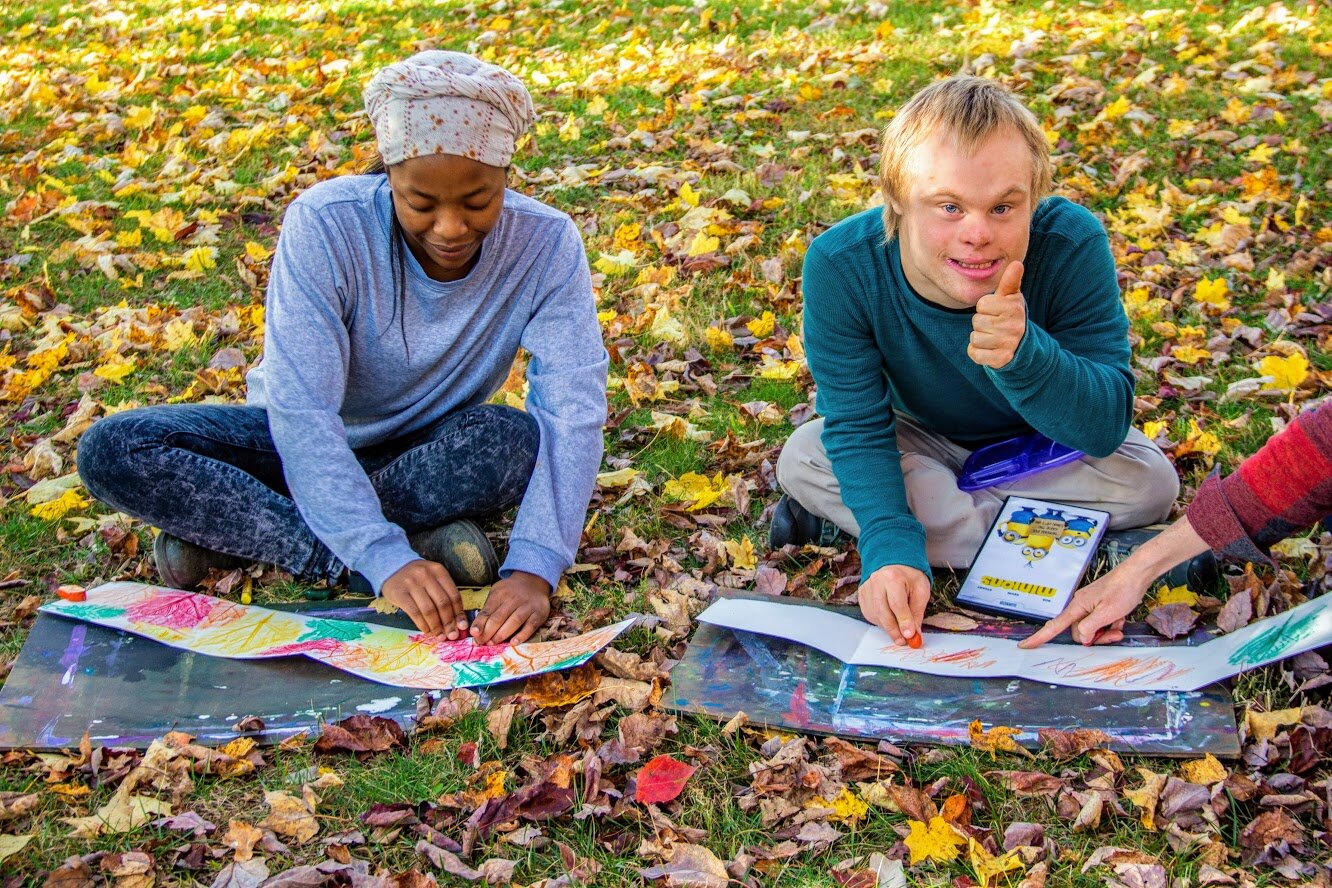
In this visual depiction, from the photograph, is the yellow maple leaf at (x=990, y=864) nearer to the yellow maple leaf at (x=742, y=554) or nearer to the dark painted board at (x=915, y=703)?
the dark painted board at (x=915, y=703)

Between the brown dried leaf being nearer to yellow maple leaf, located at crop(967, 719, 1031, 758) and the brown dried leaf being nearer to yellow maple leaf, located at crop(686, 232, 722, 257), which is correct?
yellow maple leaf, located at crop(967, 719, 1031, 758)

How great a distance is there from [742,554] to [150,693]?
4.35 ft

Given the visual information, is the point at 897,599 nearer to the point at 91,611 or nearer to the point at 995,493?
the point at 995,493

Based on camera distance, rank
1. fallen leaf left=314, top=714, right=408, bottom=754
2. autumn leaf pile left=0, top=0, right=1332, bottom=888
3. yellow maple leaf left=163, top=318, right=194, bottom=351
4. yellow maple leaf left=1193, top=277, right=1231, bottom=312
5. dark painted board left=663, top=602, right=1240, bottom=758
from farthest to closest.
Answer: yellow maple leaf left=163, top=318, right=194, bottom=351
yellow maple leaf left=1193, top=277, right=1231, bottom=312
fallen leaf left=314, top=714, right=408, bottom=754
dark painted board left=663, top=602, right=1240, bottom=758
autumn leaf pile left=0, top=0, right=1332, bottom=888

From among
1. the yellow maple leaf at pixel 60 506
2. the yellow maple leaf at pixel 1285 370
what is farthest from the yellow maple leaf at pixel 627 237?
the yellow maple leaf at pixel 1285 370

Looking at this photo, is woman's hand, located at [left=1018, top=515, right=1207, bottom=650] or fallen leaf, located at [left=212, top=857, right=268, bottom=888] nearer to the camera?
fallen leaf, located at [left=212, top=857, right=268, bottom=888]

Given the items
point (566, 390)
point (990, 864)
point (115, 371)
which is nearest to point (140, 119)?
point (115, 371)

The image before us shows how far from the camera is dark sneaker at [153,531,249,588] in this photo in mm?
2863

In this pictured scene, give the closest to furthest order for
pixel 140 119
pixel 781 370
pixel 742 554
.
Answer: pixel 742 554, pixel 781 370, pixel 140 119

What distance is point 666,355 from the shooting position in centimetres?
391

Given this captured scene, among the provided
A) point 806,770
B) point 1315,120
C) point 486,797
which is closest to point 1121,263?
point 1315,120

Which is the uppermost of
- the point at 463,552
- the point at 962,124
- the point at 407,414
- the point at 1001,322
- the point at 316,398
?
the point at 962,124

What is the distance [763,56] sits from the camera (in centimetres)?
628

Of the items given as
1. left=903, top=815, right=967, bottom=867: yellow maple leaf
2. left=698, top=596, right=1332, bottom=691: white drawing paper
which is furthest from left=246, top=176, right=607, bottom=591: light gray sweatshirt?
left=903, top=815, right=967, bottom=867: yellow maple leaf
